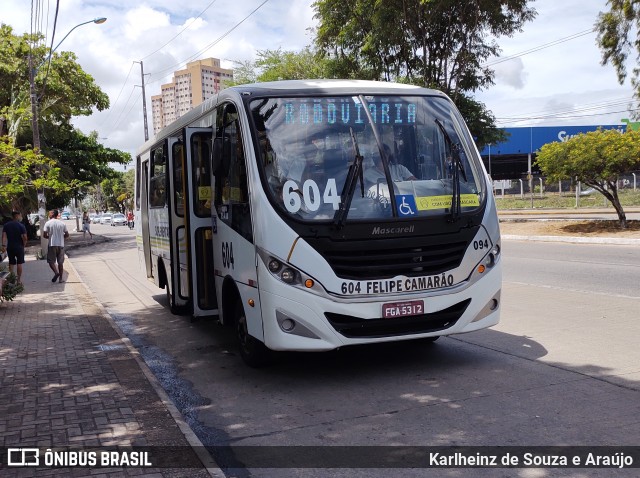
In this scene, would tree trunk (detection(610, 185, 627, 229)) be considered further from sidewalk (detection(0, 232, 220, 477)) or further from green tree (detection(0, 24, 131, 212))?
green tree (detection(0, 24, 131, 212))

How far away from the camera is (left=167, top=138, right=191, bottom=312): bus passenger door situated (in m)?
8.44

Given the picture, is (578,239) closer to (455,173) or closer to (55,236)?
(55,236)

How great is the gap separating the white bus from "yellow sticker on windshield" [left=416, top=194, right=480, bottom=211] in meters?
0.01

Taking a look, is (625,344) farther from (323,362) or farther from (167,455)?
(167,455)

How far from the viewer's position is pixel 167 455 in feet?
14.1

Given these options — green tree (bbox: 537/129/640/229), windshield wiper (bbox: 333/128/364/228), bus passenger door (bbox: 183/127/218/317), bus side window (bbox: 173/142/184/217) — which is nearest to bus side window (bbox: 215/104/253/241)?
bus passenger door (bbox: 183/127/218/317)

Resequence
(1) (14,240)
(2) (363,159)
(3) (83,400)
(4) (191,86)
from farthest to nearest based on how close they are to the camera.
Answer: (4) (191,86) < (1) (14,240) < (2) (363,159) < (3) (83,400)

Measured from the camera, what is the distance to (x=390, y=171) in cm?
600

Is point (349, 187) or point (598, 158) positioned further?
point (598, 158)

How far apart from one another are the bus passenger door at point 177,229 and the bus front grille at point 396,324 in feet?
10.6

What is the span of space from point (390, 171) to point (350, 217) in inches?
25.7

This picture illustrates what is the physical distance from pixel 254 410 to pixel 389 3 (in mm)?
22939

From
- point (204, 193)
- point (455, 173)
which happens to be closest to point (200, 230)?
point (204, 193)

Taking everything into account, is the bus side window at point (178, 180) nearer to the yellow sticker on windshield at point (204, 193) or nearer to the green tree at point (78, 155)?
the yellow sticker on windshield at point (204, 193)
